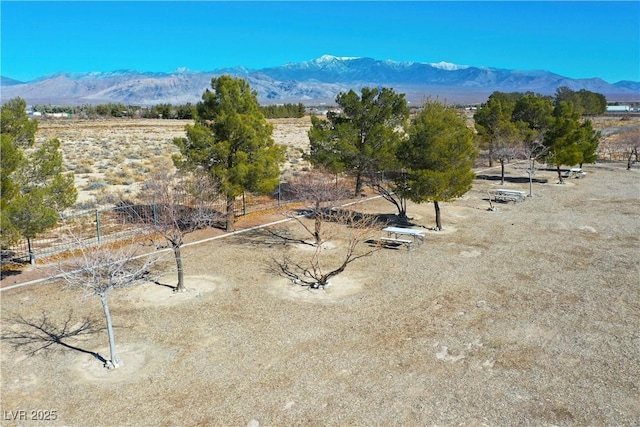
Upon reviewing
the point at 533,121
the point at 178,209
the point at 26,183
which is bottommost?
the point at 178,209

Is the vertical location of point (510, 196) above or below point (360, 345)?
above

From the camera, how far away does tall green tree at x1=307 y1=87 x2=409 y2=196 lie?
1045 inches

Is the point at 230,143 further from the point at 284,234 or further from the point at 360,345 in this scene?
the point at 360,345

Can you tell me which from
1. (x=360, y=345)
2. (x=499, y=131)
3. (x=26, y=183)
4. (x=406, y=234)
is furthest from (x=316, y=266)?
(x=499, y=131)

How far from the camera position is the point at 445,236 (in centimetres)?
2184

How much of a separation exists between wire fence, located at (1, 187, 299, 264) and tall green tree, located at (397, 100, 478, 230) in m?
7.87

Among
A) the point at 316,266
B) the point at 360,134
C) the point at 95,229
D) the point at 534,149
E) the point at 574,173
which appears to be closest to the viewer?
the point at 316,266

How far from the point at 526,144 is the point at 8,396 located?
37.3m

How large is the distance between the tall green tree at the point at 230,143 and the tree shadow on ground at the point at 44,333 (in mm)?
8843

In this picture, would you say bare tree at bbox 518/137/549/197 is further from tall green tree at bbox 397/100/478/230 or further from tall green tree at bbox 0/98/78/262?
tall green tree at bbox 0/98/78/262

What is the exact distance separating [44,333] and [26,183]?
Result: 4.83m

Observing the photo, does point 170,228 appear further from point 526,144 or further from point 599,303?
point 526,144

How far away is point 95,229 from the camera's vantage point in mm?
22031

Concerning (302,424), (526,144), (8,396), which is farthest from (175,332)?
(526,144)
